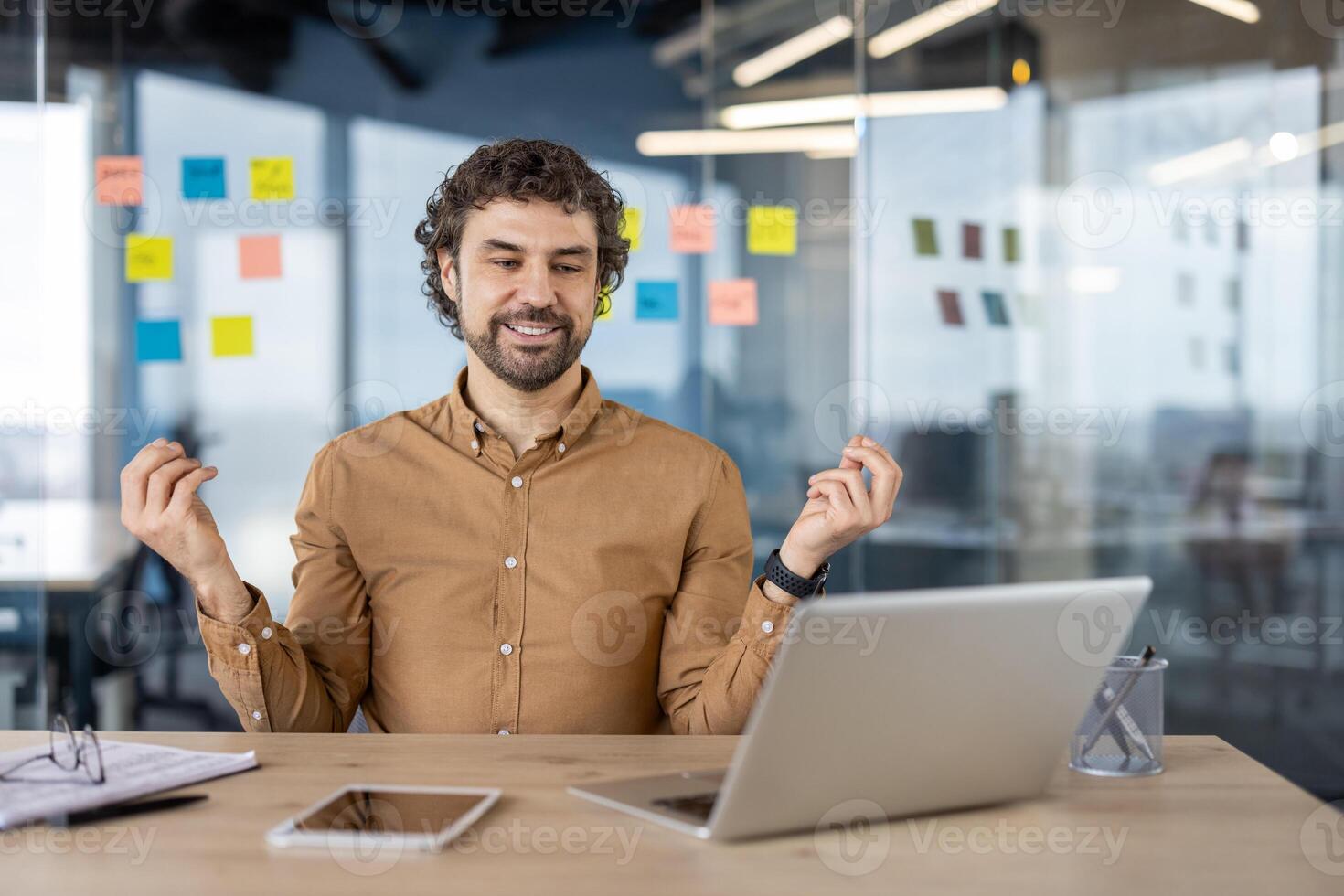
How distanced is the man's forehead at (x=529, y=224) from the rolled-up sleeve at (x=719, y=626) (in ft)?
1.40

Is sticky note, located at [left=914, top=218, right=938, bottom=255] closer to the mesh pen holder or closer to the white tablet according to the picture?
the mesh pen holder

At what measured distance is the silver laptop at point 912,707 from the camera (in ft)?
3.06

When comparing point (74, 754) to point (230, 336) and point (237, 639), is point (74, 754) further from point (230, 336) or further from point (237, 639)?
point (230, 336)

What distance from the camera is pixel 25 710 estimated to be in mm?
3279

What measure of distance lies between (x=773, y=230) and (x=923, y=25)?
2.41 feet

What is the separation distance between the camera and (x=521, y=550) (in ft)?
5.80

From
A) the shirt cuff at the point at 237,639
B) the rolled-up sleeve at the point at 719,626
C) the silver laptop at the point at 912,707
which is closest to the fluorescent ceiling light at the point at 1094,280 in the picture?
the rolled-up sleeve at the point at 719,626

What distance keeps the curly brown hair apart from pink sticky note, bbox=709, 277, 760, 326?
4.70 ft

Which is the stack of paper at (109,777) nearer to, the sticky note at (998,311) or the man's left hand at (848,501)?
the man's left hand at (848,501)

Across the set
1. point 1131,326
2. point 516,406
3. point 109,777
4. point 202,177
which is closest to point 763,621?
point 516,406

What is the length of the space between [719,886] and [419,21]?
127 inches

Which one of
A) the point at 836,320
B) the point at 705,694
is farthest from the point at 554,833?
the point at 836,320

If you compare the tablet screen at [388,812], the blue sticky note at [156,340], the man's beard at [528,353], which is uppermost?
the blue sticky note at [156,340]

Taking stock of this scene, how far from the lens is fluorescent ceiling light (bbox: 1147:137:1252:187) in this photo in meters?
3.36
